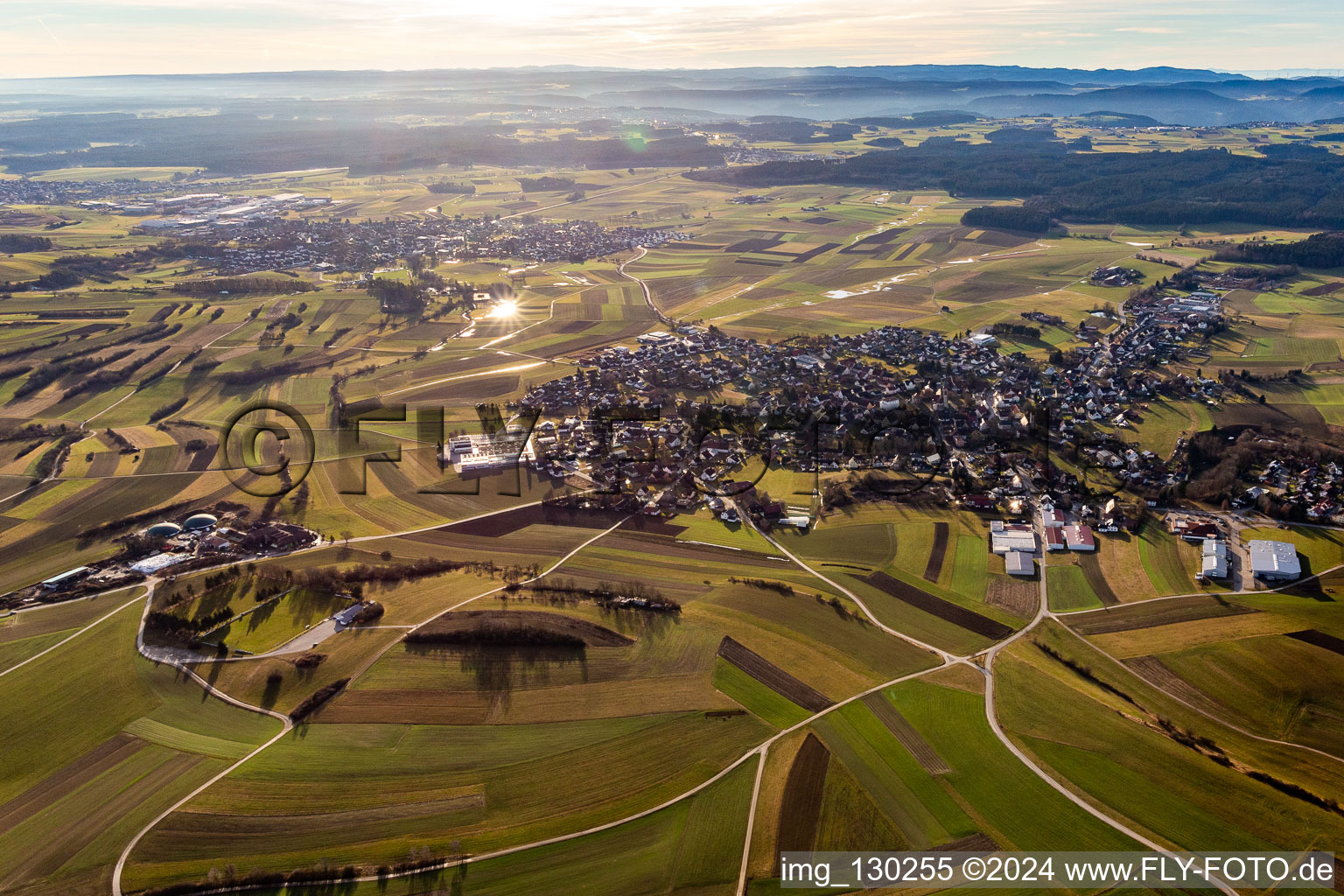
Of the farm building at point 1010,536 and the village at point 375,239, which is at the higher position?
the village at point 375,239

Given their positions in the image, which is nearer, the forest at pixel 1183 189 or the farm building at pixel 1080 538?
the farm building at pixel 1080 538

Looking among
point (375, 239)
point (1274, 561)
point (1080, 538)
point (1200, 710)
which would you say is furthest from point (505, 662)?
point (375, 239)

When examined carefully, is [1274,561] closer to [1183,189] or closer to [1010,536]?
[1010,536]

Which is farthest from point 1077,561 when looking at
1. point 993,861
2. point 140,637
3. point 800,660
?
point 140,637

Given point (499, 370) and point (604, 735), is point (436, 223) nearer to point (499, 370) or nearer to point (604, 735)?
point (499, 370)

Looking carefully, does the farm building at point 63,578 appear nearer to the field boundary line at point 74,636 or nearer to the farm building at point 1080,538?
the field boundary line at point 74,636

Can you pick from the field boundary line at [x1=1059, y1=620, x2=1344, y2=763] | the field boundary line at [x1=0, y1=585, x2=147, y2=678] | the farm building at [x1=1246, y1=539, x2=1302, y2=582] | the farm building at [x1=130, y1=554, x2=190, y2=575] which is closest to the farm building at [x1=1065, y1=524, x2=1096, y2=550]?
the farm building at [x1=1246, y1=539, x2=1302, y2=582]

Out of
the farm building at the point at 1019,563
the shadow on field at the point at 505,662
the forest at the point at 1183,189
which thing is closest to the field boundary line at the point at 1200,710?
the farm building at the point at 1019,563
